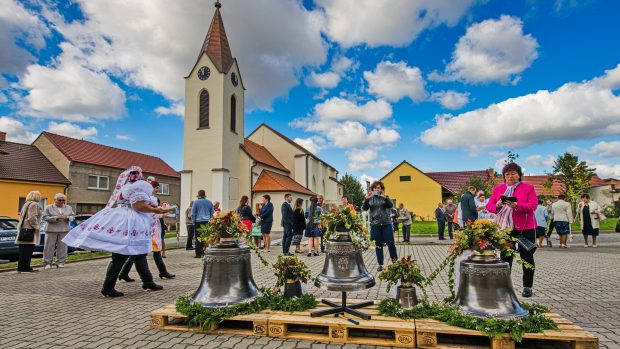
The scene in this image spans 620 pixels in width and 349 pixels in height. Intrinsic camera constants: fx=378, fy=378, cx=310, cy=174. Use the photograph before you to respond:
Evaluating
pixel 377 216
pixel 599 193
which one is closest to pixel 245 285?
pixel 377 216

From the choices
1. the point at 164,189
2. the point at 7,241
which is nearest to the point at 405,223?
the point at 7,241

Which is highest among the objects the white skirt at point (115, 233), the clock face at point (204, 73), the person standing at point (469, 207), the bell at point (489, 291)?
the clock face at point (204, 73)

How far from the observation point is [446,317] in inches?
153

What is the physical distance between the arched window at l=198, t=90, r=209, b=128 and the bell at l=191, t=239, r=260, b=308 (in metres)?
27.3

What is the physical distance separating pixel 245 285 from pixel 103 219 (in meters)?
3.00

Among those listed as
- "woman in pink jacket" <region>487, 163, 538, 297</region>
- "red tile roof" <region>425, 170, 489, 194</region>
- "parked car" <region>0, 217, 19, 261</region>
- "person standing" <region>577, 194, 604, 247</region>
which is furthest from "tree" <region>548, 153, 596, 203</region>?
"parked car" <region>0, 217, 19, 261</region>

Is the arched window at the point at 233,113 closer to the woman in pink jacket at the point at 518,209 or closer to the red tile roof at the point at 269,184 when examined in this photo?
the red tile roof at the point at 269,184

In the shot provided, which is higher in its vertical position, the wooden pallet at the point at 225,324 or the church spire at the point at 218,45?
the church spire at the point at 218,45

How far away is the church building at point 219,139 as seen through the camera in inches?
1182

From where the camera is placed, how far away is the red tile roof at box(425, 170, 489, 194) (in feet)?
176

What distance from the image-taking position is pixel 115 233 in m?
6.01

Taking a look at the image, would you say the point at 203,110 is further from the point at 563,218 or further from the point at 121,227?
the point at 121,227

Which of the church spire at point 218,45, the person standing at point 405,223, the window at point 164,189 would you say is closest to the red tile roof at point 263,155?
the church spire at point 218,45

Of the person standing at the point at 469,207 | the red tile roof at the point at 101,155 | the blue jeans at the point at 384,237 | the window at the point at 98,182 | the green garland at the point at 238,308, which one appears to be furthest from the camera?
the window at the point at 98,182
